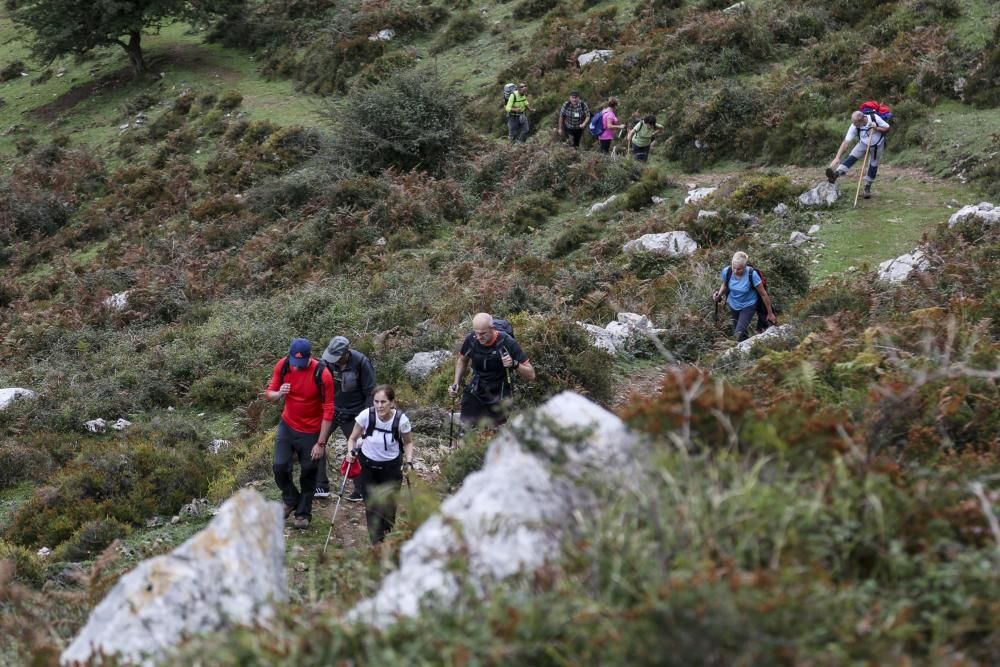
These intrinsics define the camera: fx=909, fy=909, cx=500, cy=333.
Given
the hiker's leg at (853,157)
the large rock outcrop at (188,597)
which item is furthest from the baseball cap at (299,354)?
the hiker's leg at (853,157)

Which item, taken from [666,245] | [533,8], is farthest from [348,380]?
[533,8]

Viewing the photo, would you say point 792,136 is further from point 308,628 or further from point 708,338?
point 308,628

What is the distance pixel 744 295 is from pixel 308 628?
7599mm

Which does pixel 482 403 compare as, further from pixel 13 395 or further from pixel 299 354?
pixel 13 395

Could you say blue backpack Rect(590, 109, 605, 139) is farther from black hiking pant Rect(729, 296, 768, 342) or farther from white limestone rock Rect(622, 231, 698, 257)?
black hiking pant Rect(729, 296, 768, 342)

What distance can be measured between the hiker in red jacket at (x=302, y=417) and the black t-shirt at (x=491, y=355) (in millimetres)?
1269

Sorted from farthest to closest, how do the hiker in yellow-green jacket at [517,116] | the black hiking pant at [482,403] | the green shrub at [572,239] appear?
the hiker in yellow-green jacket at [517,116] < the green shrub at [572,239] < the black hiking pant at [482,403]

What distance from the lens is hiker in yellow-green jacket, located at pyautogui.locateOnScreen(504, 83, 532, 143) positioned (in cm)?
2020

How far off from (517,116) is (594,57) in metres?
3.29

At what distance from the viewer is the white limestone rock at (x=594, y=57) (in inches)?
885

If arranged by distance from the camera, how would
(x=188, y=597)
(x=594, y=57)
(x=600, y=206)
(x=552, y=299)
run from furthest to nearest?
(x=594, y=57) → (x=600, y=206) → (x=552, y=299) → (x=188, y=597)

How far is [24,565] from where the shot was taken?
7.65 meters

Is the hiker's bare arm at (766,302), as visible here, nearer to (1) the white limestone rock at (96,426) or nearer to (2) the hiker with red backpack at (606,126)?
(1) the white limestone rock at (96,426)

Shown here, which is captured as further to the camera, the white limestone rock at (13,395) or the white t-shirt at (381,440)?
the white limestone rock at (13,395)
